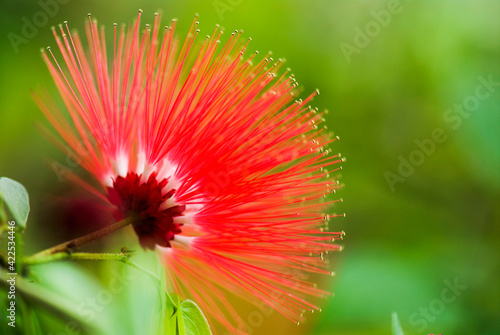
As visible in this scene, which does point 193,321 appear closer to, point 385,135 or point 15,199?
point 15,199

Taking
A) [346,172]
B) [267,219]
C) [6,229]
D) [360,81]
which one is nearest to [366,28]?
[360,81]

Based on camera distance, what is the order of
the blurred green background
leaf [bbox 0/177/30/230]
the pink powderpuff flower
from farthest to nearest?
the blurred green background, the pink powderpuff flower, leaf [bbox 0/177/30/230]

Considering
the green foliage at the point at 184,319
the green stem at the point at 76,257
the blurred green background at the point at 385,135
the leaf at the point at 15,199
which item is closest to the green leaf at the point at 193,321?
the green foliage at the point at 184,319

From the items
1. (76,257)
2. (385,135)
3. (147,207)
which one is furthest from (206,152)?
(385,135)

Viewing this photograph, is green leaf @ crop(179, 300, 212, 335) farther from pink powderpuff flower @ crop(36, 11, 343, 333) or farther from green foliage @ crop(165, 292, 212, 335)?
pink powderpuff flower @ crop(36, 11, 343, 333)

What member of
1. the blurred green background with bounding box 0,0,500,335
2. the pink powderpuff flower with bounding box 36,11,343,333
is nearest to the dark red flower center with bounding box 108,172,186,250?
the pink powderpuff flower with bounding box 36,11,343,333

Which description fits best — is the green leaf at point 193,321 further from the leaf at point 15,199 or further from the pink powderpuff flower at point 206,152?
the leaf at point 15,199

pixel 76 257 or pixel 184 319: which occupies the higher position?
pixel 76 257
